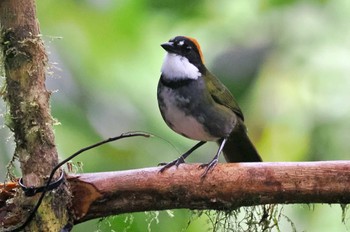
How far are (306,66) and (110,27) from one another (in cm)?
86

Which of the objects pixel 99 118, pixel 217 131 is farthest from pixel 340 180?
pixel 99 118

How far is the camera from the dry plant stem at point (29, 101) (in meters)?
2.21

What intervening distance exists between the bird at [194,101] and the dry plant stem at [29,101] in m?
0.76

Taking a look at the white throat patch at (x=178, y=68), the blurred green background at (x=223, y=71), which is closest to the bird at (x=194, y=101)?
the white throat patch at (x=178, y=68)

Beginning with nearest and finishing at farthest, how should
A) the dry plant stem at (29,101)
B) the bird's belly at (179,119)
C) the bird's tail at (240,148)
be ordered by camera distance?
the dry plant stem at (29,101)
the bird's belly at (179,119)
the bird's tail at (240,148)

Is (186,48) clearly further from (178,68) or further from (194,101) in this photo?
(194,101)

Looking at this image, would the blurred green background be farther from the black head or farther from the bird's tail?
the black head

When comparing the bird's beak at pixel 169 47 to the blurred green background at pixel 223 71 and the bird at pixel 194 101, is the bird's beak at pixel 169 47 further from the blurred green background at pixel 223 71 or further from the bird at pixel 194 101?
the blurred green background at pixel 223 71

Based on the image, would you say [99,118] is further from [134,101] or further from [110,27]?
[110,27]

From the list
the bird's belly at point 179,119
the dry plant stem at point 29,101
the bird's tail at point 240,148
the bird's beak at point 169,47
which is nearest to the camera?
the dry plant stem at point 29,101

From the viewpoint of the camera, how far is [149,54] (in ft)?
11.4

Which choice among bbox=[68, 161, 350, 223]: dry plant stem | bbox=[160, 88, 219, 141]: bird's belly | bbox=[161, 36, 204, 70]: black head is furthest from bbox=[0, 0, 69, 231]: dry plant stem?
bbox=[161, 36, 204, 70]: black head

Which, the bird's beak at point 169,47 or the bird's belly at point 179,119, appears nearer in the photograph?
the bird's belly at point 179,119

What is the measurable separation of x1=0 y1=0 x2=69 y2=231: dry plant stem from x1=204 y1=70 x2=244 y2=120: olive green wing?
3.04 feet
